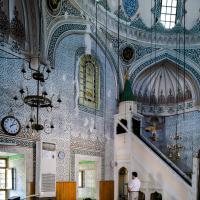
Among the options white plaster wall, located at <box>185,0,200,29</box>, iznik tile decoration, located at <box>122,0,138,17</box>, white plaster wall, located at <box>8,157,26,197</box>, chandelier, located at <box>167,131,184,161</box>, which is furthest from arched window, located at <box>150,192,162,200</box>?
white plaster wall, located at <box>185,0,200,29</box>

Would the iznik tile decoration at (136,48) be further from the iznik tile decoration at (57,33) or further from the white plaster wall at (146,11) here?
the iznik tile decoration at (57,33)

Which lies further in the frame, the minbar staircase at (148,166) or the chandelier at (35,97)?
the minbar staircase at (148,166)

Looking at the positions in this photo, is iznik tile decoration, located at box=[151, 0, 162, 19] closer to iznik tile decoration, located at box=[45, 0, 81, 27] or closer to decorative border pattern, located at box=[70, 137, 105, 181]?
iznik tile decoration, located at box=[45, 0, 81, 27]

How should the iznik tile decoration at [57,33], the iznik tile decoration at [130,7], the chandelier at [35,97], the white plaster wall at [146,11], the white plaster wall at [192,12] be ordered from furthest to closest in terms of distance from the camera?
the white plaster wall at [192,12]
the white plaster wall at [146,11]
the iznik tile decoration at [130,7]
the iznik tile decoration at [57,33]
the chandelier at [35,97]

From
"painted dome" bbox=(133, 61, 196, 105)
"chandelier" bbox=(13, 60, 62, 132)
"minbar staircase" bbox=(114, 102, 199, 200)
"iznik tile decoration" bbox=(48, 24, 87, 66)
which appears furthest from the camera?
"painted dome" bbox=(133, 61, 196, 105)

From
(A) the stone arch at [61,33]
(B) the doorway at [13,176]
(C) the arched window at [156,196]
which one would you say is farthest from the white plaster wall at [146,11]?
(B) the doorway at [13,176]

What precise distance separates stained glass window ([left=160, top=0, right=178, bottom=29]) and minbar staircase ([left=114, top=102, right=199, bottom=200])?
4.29 m

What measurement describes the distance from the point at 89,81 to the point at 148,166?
333 cm

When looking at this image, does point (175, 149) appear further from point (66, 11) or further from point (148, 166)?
point (66, 11)

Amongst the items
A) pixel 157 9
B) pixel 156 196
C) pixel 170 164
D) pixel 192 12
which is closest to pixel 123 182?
pixel 156 196

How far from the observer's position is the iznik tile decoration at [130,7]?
43.9 feet

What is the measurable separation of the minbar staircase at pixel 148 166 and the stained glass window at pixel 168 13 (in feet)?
14.1

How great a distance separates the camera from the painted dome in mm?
14273

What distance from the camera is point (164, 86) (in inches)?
583
